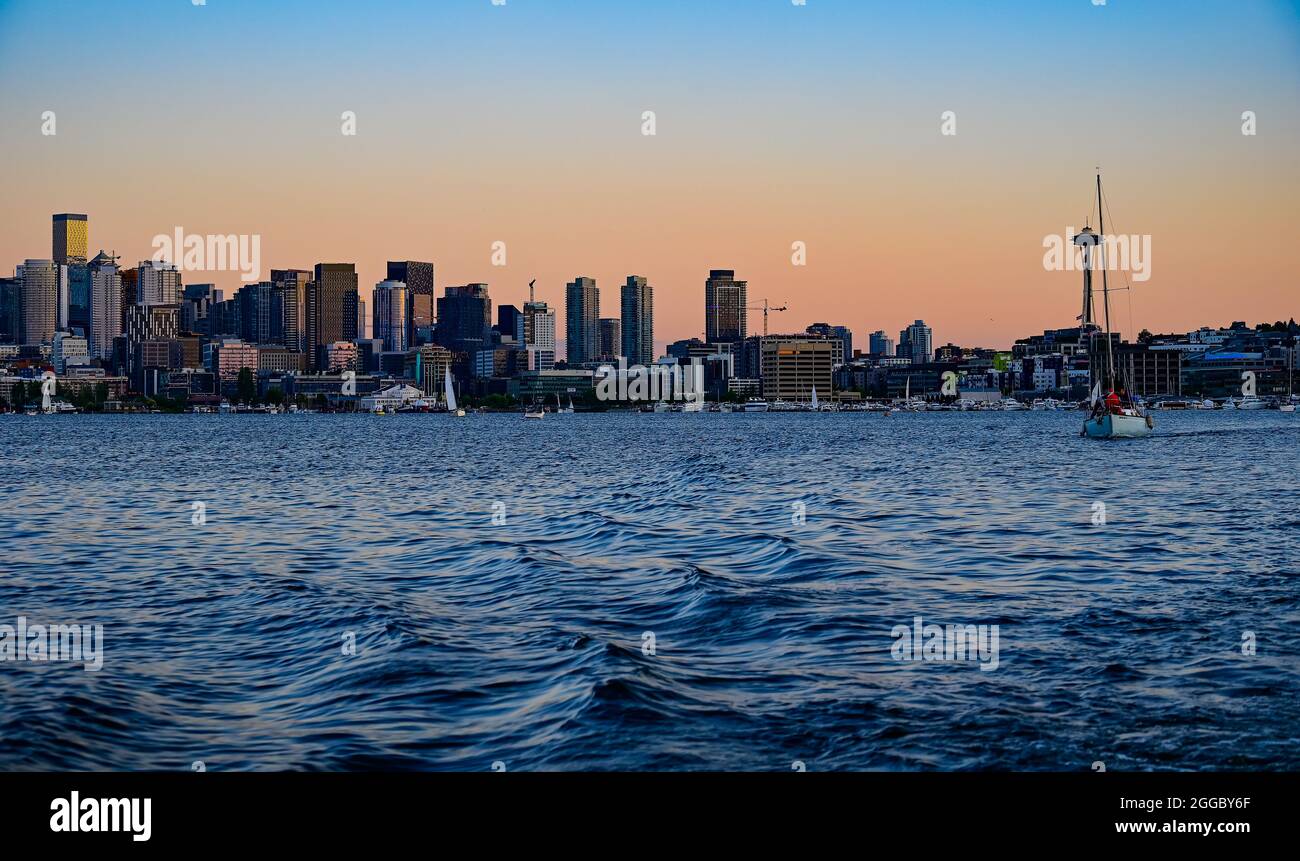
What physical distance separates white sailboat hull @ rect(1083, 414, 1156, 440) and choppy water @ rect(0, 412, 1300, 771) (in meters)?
48.5

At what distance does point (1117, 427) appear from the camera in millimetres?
89562

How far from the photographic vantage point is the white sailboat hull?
8900 cm

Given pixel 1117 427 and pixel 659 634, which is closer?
pixel 659 634

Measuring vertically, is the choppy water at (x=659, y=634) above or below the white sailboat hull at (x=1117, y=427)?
below

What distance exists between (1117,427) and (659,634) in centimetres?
7866

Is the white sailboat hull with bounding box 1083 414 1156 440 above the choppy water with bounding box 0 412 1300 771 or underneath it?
above

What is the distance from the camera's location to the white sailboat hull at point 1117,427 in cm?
8900

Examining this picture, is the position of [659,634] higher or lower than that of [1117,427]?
lower

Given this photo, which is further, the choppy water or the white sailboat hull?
the white sailboat hull

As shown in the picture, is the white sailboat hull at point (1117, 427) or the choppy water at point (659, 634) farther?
the white sailboat hull at point (1117, 427)

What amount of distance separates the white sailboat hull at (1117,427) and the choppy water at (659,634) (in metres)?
48.5
